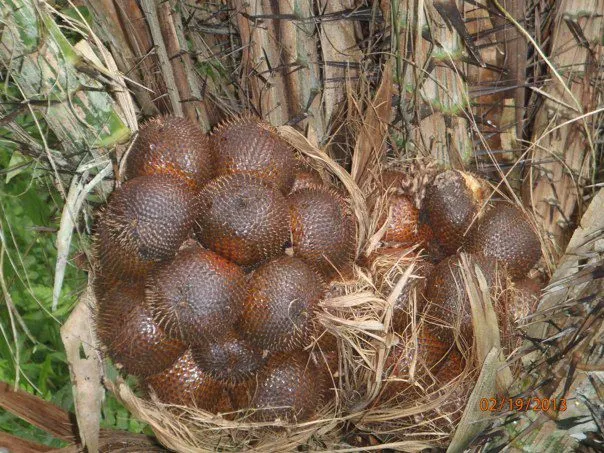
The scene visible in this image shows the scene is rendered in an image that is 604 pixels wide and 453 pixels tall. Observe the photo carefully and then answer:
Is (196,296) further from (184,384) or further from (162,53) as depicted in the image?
(162,53)

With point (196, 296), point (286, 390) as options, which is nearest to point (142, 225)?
point (196, 296)

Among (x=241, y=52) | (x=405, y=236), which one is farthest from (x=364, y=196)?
(x=241, y=52)

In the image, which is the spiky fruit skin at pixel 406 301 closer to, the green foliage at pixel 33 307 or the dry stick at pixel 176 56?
the dry stick at pixel 176 56

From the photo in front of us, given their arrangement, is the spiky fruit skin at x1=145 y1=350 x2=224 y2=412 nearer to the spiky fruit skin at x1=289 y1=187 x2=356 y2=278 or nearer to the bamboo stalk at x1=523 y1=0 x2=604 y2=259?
the spiky fruit skin at x1=289 y1=187 x2=356 y2=278

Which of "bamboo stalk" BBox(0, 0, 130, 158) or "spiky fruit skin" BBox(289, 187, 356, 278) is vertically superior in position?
"bamboo stalk" BBox(0, 0, 130, 158)

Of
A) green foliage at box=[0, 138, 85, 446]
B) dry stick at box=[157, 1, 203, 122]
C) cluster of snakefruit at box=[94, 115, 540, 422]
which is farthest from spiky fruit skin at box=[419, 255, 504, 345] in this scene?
green foliage at box=[0, 138, 85, 446]

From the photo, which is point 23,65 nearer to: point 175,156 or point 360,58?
point 175,156
